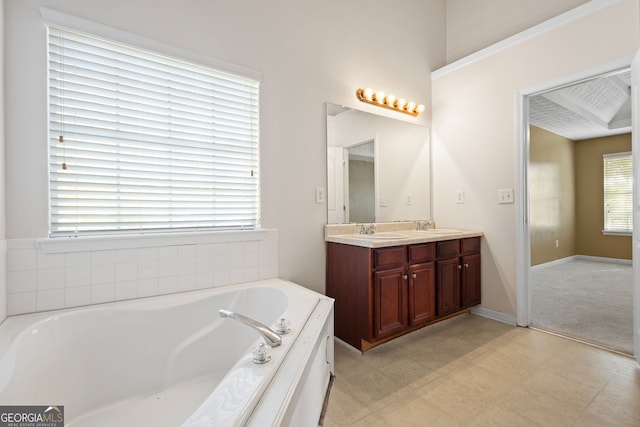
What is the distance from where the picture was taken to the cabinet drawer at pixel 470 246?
2725mm

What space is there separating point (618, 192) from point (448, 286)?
5266 millimetres

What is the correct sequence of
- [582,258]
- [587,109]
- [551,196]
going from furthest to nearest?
[582,258] → [551,196] → [587,109]

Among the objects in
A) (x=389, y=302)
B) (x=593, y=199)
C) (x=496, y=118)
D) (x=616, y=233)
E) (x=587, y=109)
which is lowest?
(x=389, y=302)

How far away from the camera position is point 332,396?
64.7 inches

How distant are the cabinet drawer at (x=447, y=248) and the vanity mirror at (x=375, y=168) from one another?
1.78 feet

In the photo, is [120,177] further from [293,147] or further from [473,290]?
[473,290]

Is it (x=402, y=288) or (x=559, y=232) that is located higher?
(x=559, y=232)

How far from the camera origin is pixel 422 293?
2391 millimetres

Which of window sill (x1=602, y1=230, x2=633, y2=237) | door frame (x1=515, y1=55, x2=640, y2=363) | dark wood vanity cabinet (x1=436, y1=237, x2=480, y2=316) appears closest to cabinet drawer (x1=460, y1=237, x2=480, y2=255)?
dark wood vanity cabinet (x1=436, y1=237, x2=480, y2=316)

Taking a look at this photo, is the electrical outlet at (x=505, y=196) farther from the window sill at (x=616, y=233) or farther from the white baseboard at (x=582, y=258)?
the window sill at (x=616, y=233)

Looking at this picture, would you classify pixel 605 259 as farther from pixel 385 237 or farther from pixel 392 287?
pixel 392 287

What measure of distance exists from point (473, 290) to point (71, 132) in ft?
10.5

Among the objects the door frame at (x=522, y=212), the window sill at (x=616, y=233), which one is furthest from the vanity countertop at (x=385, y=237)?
the window sill at (x=616, y=233)

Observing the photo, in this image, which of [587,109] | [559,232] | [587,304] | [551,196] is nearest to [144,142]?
[587,304]
